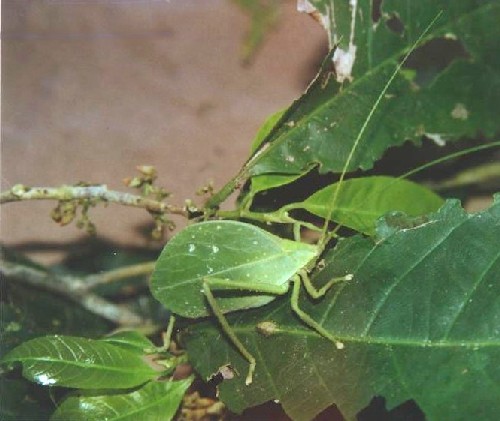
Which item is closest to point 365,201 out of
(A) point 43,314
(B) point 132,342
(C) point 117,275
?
(B) point 132,342

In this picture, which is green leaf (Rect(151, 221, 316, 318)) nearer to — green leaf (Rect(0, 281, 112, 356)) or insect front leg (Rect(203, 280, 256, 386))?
insect front leg (Rect(203, 280, 256, 386))

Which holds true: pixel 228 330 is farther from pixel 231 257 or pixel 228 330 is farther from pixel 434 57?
pixel 434 57

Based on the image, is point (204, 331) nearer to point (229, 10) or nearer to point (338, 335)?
point (338, 335)

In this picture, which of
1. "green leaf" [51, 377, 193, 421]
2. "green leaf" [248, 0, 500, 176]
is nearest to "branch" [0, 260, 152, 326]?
"green leaf" [51, 377, 193, 421]

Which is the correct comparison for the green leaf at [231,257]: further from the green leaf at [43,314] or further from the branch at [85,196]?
the green leaf at [43,314]

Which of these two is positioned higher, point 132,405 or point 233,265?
point 233,265
